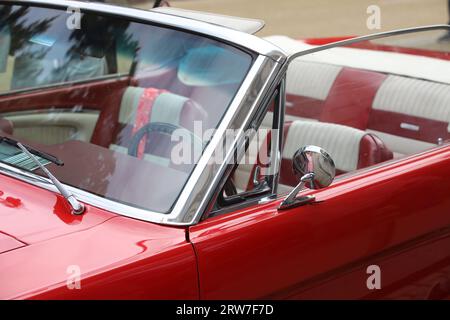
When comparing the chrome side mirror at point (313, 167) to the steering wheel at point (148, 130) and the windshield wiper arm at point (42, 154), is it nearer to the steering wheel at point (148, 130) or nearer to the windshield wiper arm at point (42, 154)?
the steering wheel at point (148, 130)

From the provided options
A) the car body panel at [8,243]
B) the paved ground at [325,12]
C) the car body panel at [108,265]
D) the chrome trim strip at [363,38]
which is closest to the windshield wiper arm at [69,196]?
the car body panel at [108,265]

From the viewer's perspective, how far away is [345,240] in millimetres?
2734

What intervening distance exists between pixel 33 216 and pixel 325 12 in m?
9.10

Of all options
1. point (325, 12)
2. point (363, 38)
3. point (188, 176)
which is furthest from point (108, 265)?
point (325, 12)

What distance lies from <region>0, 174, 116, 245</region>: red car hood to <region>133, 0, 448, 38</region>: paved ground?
17.9 feet

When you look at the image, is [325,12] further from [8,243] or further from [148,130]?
[8,243]

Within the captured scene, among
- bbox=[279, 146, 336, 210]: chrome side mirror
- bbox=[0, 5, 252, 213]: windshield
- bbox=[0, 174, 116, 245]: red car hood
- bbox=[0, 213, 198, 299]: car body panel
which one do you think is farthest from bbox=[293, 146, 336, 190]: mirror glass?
bbox=[0, 174, 116, 245]: red car hood

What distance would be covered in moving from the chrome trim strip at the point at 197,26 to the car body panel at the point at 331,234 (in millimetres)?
520

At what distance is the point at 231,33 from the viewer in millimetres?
2750

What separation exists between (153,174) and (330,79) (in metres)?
1.57

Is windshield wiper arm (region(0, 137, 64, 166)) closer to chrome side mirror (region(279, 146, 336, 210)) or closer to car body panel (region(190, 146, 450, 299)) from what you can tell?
car body panel (region(190, 146, 450, 299))

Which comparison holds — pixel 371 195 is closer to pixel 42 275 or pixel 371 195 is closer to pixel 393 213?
pixel 393 213

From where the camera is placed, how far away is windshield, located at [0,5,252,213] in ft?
8.60

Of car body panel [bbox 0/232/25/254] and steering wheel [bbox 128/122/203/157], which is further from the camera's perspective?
steering wheel [bbox 128/122/203/157]
